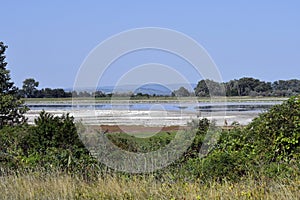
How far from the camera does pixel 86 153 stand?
34.3ft

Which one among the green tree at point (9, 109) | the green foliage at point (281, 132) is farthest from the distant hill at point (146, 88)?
the green tree at point (9, 109)

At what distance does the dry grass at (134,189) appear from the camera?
22.4 feet

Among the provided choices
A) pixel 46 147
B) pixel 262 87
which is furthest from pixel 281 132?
pixel 262 87

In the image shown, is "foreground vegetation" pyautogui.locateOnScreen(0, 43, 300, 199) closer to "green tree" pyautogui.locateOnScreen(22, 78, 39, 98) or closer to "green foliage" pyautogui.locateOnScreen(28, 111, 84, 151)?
"green foliage" pyautogui.locateOnScreen(28, 111, 84, 151)

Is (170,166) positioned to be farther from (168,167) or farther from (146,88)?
(146,88)

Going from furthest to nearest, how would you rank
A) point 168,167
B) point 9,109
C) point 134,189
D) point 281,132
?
1. point 9,109
2. point 281,132
3. point 168,167
4. point 134,189

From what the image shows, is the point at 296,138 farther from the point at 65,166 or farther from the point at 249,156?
the point at 65,166

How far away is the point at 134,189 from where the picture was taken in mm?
7426

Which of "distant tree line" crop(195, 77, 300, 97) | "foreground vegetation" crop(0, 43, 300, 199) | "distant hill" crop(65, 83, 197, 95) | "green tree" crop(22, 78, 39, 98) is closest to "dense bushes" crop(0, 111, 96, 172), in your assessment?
"foreground vegetation" crop(0, 43, 300, 199)

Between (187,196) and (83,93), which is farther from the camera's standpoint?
(83,93)

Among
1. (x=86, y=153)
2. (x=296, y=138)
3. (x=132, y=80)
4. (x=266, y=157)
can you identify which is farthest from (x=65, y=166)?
(x=296, y=138)

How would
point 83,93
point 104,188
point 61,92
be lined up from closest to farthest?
point 104,188 < point 83,93 < point 61,92

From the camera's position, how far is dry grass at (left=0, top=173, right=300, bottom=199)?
6.82 m

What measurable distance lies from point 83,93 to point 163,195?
5566mm
